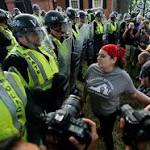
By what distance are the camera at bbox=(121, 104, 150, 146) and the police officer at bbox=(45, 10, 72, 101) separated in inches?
78.3

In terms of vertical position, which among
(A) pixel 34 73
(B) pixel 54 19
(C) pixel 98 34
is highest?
(B) pixel 54 19

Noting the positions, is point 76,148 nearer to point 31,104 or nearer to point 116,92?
point 31,104

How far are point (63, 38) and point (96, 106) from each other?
108cm

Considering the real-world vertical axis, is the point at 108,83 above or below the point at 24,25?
below

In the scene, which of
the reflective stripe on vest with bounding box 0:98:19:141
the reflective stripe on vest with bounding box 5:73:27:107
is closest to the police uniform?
the reflective stripe on vest with bounding box 5:73:27:107

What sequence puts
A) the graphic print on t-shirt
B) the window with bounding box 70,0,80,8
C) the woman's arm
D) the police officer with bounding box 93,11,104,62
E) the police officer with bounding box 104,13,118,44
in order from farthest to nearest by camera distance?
the window with bounding box 70,0,80,8, the police officer with bounding box 104,13,118,44, the police officer with bounding box 93,11,104,62, the graphic print on t-shirt, the woman's arm

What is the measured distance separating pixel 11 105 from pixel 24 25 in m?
1.18

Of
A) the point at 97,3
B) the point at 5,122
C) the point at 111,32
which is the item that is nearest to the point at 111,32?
the point at 111,32

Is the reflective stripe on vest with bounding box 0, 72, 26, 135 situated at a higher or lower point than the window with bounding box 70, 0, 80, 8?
higher

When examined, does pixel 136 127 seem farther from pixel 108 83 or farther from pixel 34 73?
pixel 108 83

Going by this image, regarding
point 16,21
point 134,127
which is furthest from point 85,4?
point 134,127

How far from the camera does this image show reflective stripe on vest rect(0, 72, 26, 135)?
7.93 ft

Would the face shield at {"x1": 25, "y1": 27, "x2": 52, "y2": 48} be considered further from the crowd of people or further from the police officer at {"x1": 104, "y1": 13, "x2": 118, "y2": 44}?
the police officer at {"x1": 104, "y1": 13, "x2": 118, "y2": 44}

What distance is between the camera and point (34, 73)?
10.5ft
